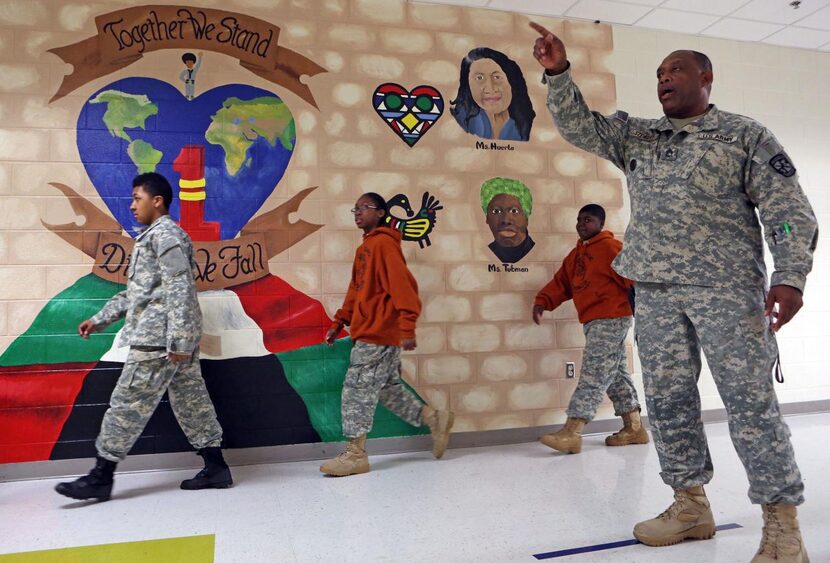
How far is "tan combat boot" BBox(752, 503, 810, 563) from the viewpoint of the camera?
1735mm

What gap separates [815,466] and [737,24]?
126 inches

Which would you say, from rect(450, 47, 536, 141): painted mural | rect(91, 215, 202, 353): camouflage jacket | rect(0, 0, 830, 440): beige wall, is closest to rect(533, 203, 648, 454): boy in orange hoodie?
rect(0, 0, 830, 440): beige wall

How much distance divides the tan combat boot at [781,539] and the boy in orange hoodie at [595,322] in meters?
1.64

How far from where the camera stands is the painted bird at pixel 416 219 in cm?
375

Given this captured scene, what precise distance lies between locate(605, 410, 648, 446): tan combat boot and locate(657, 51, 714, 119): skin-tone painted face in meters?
2.21

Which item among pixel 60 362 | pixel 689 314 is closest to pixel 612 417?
pixel 689 314

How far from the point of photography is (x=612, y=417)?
4.04 meters

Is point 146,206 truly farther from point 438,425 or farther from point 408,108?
point 438,425

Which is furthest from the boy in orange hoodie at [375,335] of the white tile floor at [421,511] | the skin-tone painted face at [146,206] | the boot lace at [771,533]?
the boot lace at [771,533]

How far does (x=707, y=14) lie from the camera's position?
168 inches

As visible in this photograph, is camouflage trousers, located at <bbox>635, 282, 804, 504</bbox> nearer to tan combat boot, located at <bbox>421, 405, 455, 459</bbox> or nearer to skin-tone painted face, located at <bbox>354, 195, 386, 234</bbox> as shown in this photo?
tan combat boot, located at <bbox>421, 405, 455, 459</bbox>

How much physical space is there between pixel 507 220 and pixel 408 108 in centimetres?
97

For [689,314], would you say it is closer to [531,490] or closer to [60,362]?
[531,490]

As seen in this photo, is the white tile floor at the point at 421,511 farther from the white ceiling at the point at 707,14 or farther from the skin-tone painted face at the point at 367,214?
the white ceiling at the point at 707,14
